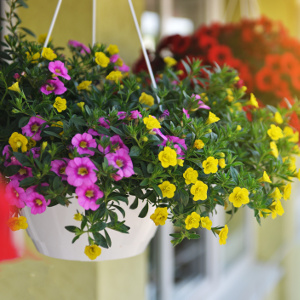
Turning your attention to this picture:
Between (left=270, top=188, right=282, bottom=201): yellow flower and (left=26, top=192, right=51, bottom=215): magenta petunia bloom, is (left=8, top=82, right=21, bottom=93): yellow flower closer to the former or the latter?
(left=26, top=192, right=51, bottom=215): magenta petunia bloom

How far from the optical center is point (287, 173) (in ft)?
2.57

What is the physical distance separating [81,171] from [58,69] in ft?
0.74

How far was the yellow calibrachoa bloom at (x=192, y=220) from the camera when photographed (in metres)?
0.62

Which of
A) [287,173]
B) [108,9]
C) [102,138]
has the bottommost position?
[287,173]

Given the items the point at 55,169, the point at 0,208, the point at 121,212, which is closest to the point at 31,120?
the point at 55,169

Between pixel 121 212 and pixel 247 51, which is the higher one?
pixel 247 51

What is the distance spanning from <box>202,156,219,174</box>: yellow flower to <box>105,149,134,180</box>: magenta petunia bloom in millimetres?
119

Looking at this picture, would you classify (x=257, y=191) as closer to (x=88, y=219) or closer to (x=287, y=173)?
(x=287, y=173)

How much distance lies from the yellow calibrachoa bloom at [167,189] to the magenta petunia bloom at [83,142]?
12 cm

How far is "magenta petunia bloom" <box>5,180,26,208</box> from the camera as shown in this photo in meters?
0.60

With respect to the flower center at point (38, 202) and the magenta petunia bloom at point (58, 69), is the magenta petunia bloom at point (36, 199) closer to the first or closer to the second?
the flower center at point (38, 202)

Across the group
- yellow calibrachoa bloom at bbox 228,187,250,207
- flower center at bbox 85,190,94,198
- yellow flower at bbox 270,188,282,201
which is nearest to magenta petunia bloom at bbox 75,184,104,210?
flower center at bbox 85,190,94,198

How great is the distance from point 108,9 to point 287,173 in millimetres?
761

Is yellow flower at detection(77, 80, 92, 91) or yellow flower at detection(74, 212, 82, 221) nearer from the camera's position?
yellow flower at detection(74, 212, 82, 221)
